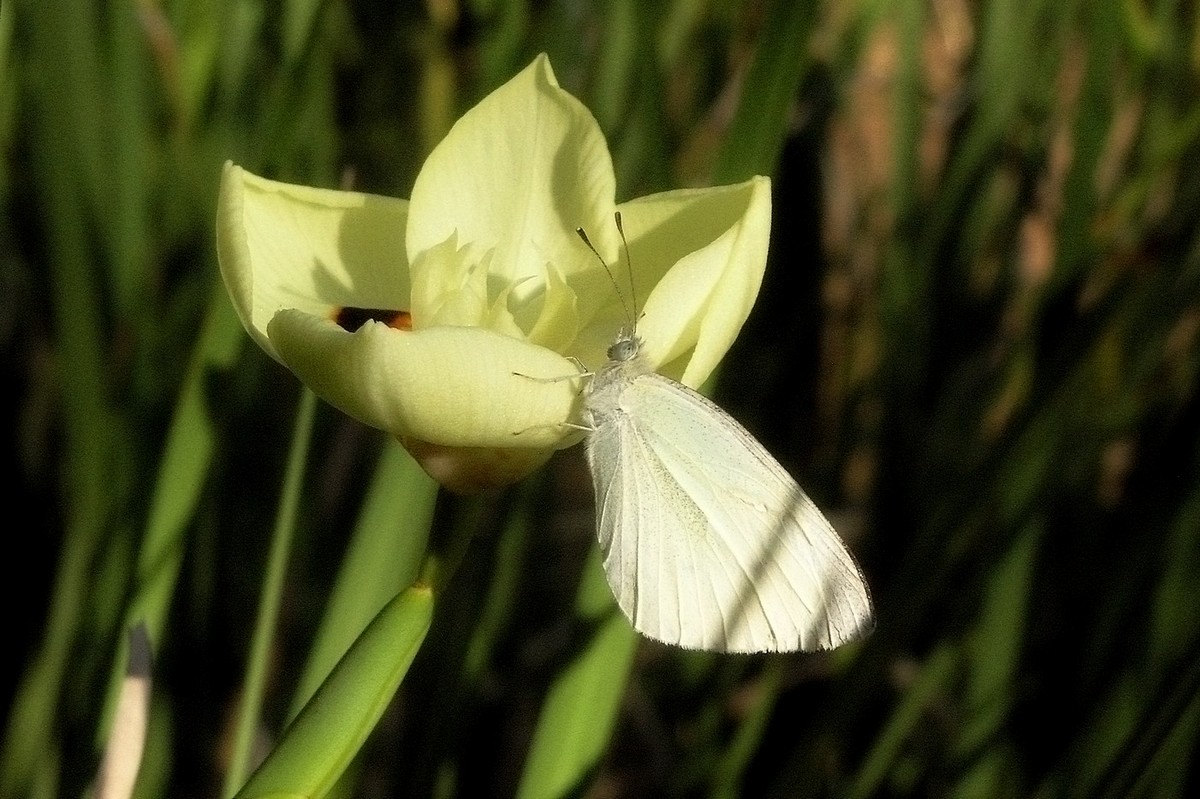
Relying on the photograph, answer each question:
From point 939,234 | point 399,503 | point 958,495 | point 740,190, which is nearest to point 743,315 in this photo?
Result: point 740,190

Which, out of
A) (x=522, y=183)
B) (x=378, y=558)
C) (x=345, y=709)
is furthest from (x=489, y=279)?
(x=345, y=709)

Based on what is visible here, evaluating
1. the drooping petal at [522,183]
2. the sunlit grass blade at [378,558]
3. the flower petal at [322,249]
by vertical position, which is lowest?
the sunlit grass blade at [378,558]

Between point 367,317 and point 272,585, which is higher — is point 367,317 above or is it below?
above

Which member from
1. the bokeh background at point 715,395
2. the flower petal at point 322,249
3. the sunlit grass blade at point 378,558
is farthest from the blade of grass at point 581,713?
the flower petal at point 322,249

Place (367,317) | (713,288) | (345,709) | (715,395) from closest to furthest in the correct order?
(345,709) → (713,288) → (367,317) → (715,395)

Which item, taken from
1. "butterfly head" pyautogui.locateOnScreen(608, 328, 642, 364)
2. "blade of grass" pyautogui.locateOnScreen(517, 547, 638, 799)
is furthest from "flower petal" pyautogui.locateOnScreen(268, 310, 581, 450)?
"blade of grass" pyautogui.locateOnScreen(517, 547, 638, 799)

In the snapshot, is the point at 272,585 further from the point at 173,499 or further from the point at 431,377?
the point at 431,377

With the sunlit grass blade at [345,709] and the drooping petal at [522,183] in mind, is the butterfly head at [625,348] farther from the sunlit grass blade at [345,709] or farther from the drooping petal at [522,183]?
the sunlit grass blade at [345,709]

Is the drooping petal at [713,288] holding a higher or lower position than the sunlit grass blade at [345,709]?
higher
